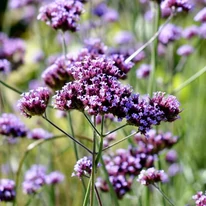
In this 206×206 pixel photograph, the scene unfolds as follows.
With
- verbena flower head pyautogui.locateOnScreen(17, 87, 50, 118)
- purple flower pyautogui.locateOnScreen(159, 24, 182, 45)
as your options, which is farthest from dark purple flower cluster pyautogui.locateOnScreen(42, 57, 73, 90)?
purple flower pyautogui.locateOnScreen(159, 24, 182, 45)

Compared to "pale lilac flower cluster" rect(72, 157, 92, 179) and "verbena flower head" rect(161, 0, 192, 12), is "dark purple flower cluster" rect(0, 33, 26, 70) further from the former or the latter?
"pale lilac flower cluster" rect(72, 157, 92, 179)

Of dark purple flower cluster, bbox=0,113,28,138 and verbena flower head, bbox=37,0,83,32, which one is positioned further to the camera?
dark purple flower cluster, bbox=0,113,28,138

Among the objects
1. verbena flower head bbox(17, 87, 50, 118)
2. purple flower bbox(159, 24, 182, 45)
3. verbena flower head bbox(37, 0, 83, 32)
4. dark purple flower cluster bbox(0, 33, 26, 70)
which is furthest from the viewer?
dark purple flower cluster bbox(0, 33, 26, 70)

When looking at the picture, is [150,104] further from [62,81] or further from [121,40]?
[121,40]

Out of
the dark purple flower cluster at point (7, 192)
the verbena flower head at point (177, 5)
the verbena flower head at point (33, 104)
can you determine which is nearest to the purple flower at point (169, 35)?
the verbena flower head at point (177, 5)

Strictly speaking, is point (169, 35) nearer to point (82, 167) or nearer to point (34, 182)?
point (34, 182)

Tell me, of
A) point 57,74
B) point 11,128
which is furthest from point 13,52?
point 57,74

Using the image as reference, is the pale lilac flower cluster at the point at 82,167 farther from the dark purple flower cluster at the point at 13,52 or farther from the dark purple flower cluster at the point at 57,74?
the dark purple flower cluster at the point at 13,52
